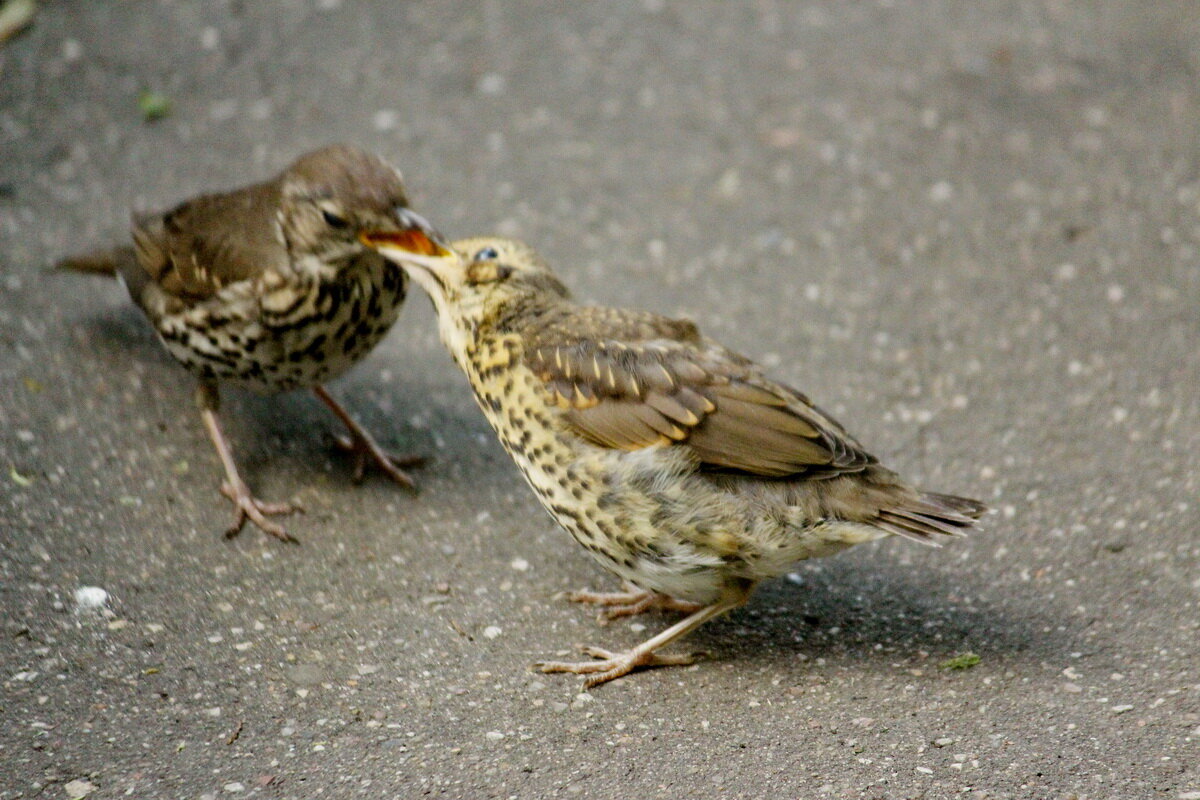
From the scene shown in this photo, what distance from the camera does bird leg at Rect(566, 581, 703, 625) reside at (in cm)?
468

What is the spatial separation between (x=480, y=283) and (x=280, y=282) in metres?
0.89

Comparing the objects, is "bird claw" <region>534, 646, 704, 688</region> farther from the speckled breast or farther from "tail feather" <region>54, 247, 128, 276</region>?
"tail feather" <region>54, 247, 128, 276</region>

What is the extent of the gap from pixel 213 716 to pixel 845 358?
3.33 meters

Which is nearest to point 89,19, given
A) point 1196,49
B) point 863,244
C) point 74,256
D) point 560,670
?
point 74,256

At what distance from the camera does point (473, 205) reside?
694 cm

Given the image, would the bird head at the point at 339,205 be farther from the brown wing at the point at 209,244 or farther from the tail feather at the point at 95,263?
the tail feather at the point at 95,263

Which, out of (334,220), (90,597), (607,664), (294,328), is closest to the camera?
(607,664)

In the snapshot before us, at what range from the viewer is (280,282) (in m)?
4.77

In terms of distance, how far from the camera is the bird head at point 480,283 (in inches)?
171

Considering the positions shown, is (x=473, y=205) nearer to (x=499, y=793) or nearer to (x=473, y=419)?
(x=473, y=419)

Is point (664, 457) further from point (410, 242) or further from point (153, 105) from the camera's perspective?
point (153, 105)

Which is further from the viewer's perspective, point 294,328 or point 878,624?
point 294,328

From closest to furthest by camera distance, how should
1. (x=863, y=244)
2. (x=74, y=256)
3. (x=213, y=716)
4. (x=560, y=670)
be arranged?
(x=213, y=716), (x=560, y=670), (x=74, y=256), (x=863, y=244)

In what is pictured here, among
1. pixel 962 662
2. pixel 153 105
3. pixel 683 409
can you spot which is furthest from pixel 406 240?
pixel 153 105
